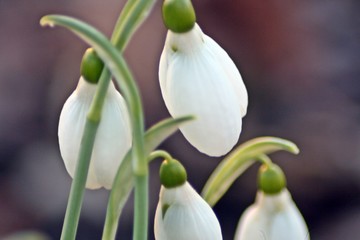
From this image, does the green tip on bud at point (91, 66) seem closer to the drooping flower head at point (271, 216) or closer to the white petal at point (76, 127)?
the white petal at point (76, 127)

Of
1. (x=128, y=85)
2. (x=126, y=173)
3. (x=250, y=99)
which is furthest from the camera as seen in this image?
(x=250, y=99)

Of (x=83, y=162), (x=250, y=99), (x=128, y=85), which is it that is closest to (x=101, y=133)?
(x=83, y=162)

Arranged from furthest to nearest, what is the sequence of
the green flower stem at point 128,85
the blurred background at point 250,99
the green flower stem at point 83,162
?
the blurred background at point 250,99
the green flower stem at point 83,162
the green flower stem at point 128,85

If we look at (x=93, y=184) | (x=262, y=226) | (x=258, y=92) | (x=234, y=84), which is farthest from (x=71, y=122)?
(x=258, y=92)

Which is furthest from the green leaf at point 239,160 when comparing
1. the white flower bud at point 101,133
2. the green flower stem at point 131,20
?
the green flower stem at point 131,20

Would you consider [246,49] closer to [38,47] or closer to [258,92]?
[258,92]

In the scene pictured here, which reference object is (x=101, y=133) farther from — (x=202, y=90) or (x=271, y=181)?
(x=271, y=181)
